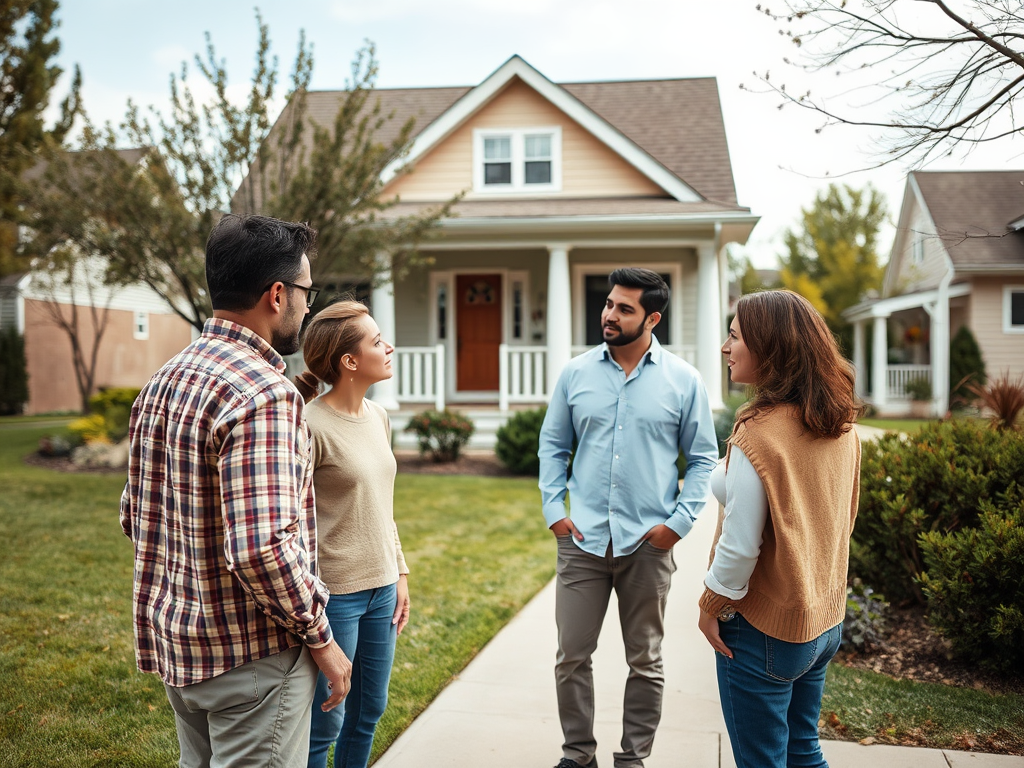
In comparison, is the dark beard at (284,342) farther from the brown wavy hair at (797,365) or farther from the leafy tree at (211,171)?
the leafy tree at (211,171)

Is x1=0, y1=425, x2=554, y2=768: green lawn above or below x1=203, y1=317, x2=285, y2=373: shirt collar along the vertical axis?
below

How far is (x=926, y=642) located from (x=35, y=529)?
7570 mm

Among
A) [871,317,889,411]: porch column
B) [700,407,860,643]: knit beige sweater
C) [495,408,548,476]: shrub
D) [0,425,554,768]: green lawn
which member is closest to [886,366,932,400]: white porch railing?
[871,317,889,411]: porch column

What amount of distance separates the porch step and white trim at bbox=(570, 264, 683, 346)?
2143 mm

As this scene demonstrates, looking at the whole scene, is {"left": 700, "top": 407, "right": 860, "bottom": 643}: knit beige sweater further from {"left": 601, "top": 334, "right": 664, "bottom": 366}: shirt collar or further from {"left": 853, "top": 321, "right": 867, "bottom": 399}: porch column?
{"left": 853, "top": 321, "right": 867, "bottom": 399}: porch column

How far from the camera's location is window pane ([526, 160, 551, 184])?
14727 millimetres

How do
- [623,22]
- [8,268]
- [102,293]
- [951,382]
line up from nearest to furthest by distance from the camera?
[623,22] → [8,268] → [951,382] → [102,293]

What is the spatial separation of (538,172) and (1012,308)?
12.9m

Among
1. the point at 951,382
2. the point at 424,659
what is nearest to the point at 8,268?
the point at 424,659

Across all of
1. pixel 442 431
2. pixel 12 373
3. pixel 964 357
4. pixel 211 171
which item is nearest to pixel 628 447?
pixel 211 171

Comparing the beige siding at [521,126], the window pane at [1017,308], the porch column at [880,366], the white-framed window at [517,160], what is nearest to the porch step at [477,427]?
the beige siding at [521,126]

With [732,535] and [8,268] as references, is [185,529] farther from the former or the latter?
[8,268]

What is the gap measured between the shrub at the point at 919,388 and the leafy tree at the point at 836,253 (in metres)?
8.83

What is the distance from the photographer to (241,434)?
1.71 metres
